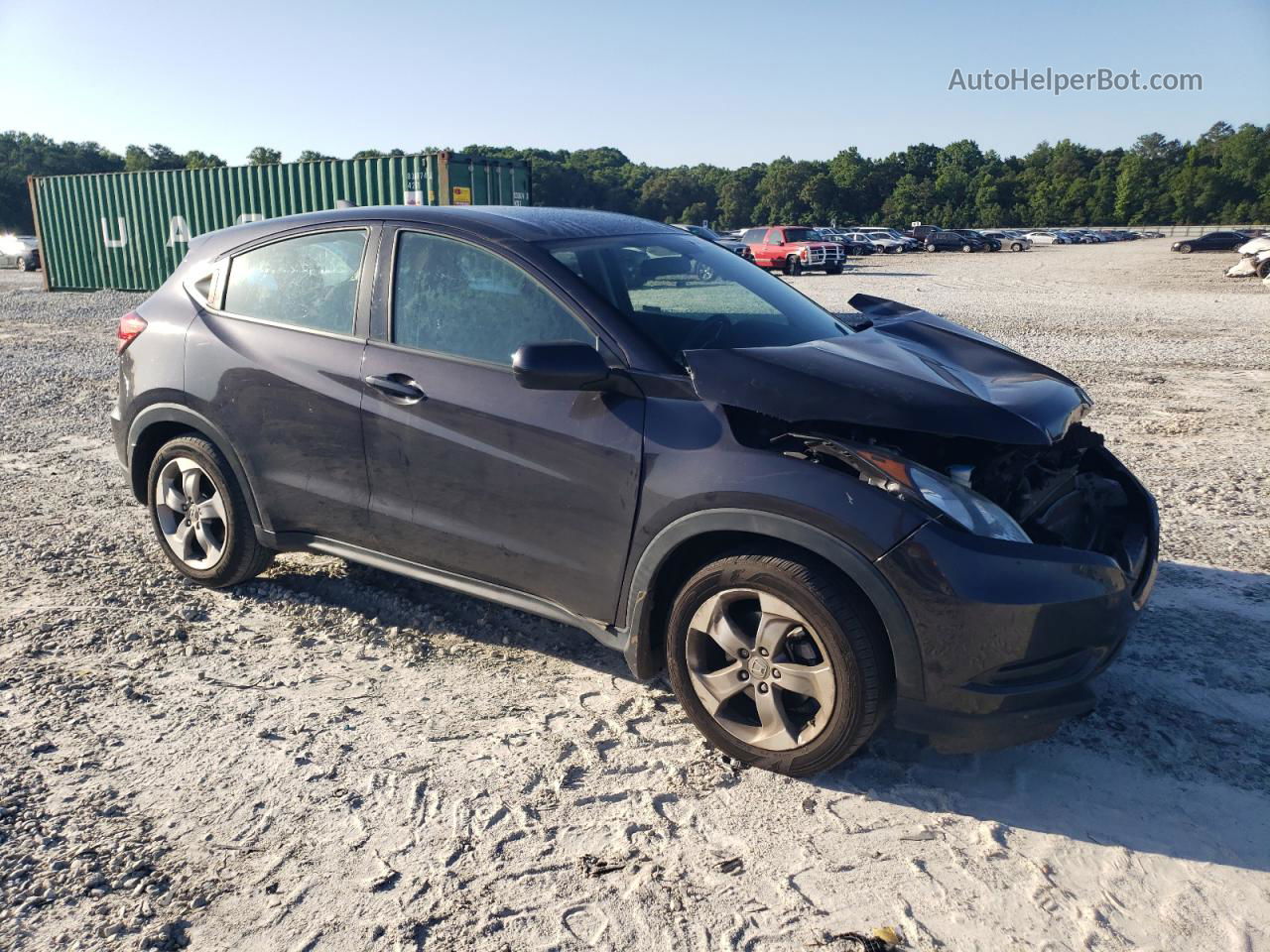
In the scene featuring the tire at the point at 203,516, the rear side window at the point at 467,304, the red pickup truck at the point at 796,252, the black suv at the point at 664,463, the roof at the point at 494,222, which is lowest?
the red pickup truck at the point at 796,252

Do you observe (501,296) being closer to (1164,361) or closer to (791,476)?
(791,476)

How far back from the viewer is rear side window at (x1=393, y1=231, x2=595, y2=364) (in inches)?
140

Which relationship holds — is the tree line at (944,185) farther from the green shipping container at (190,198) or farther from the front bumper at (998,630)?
the front bumper at (998,630)

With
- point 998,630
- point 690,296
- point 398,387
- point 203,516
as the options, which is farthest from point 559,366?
point 203,516

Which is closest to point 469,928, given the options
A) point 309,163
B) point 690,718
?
point 690,718

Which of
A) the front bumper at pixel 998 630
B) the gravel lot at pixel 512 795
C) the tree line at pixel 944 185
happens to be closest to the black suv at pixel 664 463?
the front bumper at pixel 998 630

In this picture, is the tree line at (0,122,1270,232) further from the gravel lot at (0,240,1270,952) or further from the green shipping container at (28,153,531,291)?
the gravel lot at (0,240,1270,952)

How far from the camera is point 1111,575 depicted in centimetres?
297

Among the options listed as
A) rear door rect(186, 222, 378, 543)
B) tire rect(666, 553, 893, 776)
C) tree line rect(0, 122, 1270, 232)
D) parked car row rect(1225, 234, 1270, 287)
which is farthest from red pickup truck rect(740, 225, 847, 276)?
tree line rect(0, 122, 1270, 232)

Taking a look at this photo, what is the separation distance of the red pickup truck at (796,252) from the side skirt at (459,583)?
30.2m

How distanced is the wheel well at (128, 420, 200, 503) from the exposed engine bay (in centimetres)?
280

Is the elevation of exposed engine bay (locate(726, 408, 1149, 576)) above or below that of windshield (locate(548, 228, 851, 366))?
below

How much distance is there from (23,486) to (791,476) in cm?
555

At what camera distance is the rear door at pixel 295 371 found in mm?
3938
